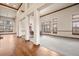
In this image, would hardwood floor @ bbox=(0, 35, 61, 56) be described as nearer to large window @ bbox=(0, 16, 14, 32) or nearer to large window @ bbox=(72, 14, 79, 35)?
large window @ bbox=(0, 16, 14, 32)

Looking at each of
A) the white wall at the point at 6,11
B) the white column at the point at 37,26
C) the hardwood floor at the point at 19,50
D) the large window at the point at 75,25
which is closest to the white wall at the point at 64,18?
the large window at the point at 75,25

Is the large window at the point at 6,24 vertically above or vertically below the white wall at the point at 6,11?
below

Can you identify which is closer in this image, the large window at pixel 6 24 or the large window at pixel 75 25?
the large window at pixel 75 25

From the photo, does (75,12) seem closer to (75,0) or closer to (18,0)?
(75,0)

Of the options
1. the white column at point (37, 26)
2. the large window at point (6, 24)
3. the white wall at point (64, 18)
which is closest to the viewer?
the large window at point (6, 24)

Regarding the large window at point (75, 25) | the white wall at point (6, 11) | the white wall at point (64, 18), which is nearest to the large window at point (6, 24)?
the white wall at point (6, 11)

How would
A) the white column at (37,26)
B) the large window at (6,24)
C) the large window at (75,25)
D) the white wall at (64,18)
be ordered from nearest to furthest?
the large window at (75,25) < the large window at (6,24) < the white wall at (64,18) < the white column at (37,26)

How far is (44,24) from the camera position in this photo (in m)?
Answer: 2.60

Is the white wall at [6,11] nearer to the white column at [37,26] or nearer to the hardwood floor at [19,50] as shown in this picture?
the hardwood floor at [19,50]

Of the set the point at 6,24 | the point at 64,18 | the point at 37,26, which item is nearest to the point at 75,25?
the point at 64,18

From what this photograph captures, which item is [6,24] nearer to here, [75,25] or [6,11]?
[6,11]

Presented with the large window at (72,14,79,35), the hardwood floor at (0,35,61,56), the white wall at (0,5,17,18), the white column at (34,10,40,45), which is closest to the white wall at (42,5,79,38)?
the large window at (72,14,79,35)

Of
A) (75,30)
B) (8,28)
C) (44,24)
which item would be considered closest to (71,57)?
(75,30)

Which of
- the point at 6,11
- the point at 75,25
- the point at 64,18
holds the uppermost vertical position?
the point at 6,11
